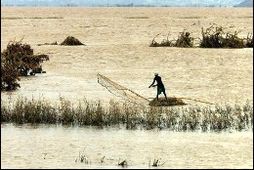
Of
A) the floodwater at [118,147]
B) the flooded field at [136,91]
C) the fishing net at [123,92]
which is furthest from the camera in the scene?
the fishing net at [123,92]

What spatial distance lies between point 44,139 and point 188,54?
2961 centimetres

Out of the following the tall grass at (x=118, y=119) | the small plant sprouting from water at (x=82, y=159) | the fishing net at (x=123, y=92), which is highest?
the tall grass at (x=118, y=119)

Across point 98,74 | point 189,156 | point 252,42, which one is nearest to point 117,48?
point 252,42

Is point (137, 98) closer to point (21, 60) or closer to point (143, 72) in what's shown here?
point (21, 60)

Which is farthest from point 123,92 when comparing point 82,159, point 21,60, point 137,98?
point 82,159

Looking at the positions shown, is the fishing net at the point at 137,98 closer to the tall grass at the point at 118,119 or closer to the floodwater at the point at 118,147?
the tall grass at the point at 118,119

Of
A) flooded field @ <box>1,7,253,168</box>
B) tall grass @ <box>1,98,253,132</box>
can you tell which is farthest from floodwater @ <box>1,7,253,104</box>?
tall grass @ <box>1,98,253,132</box>

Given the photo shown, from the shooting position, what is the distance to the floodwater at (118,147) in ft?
53.5

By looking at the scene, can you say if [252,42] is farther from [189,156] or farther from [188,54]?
[189,156]

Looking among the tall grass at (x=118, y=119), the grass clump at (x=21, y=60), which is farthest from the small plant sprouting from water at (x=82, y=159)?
the grass clump at (x=21, y=60)

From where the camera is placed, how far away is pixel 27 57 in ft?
123

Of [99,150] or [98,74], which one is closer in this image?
[99,150]

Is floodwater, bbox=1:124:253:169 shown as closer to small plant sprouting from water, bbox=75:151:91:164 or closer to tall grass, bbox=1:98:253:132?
small plant sprouting from water, bbox=75:151:91:164

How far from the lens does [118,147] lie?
18297 millimetres
